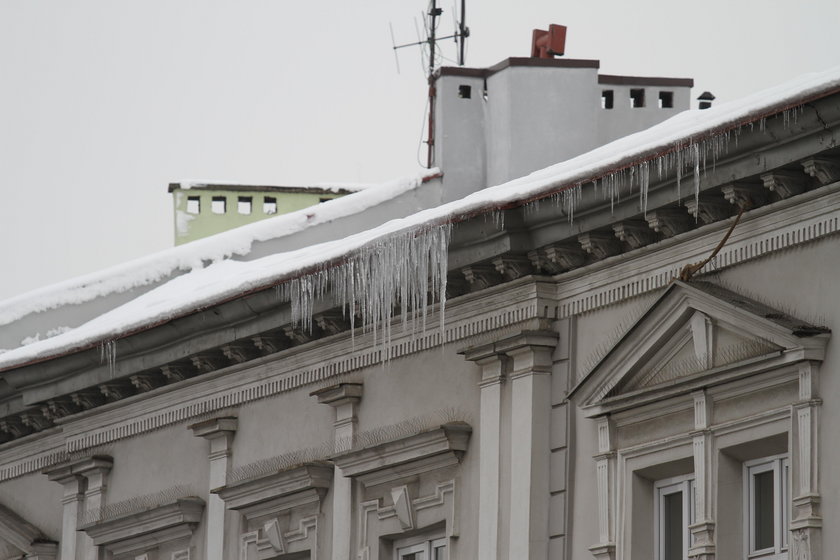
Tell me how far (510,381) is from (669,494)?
1819 mm

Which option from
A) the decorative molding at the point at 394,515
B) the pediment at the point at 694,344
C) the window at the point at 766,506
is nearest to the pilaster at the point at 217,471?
the decorative molding at the point at 394,515

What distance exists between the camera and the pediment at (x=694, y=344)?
651 inches

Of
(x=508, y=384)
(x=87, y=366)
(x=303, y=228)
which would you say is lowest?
(x=508, y=384)

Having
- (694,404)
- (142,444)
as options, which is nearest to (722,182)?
(694,404)

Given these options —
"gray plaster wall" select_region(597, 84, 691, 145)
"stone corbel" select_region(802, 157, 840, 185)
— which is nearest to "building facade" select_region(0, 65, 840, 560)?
"stone corbel" select_region(802, 157, 840, 185)

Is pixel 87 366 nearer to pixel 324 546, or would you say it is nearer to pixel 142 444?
pixel 142 444

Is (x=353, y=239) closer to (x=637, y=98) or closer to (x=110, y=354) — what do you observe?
(x=110, y=354)

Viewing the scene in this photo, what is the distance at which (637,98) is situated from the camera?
2638cm

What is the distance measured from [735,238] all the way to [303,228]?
9.53m

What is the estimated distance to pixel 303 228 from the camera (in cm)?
2612

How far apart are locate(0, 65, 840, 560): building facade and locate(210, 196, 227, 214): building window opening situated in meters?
7.75

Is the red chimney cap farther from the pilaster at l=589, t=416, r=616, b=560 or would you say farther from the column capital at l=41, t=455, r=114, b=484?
the pilaster at l=589, t=416, r=616, b=560

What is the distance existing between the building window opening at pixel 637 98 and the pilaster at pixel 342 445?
648 centimetres

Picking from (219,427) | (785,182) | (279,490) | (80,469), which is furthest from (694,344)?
(80,469)
